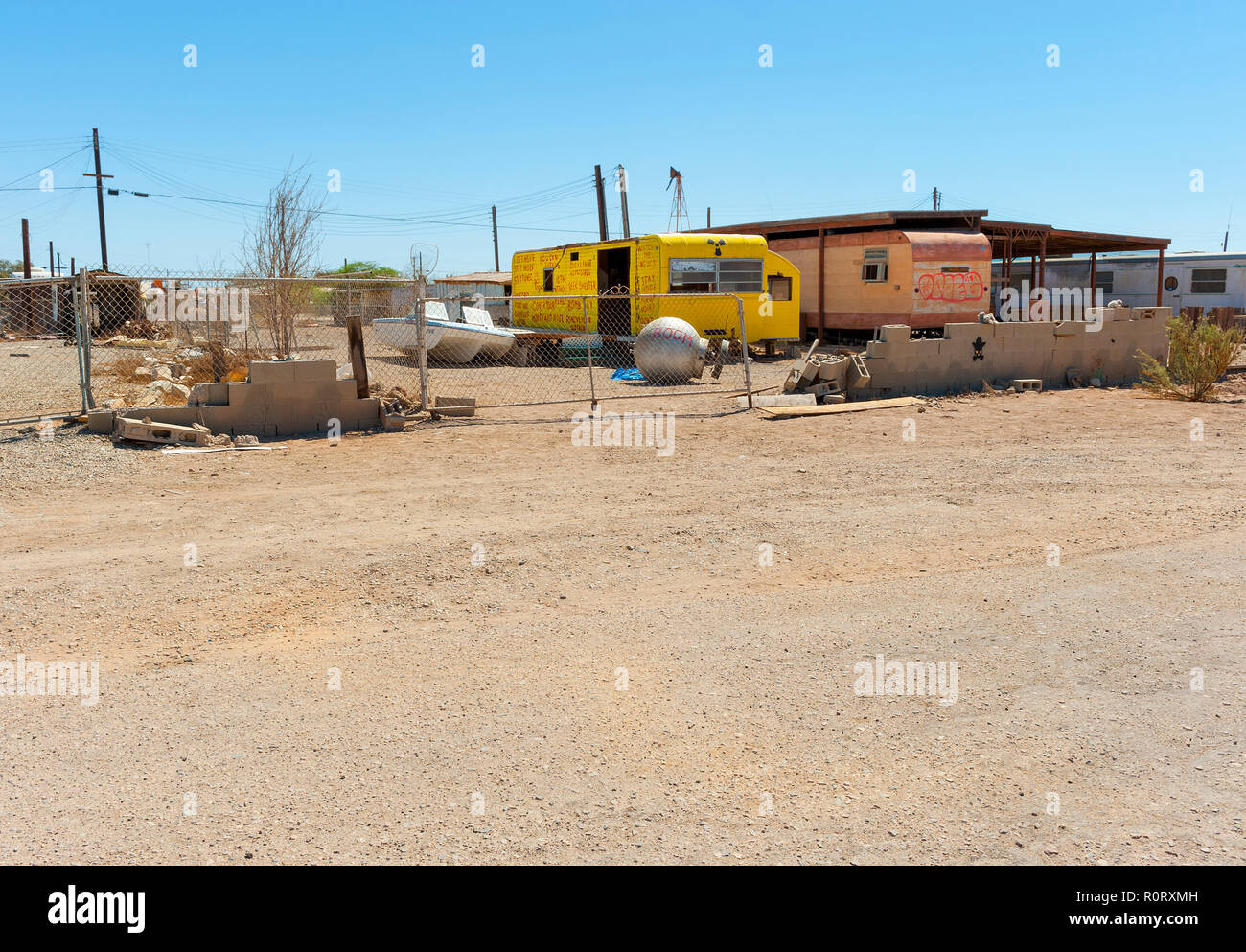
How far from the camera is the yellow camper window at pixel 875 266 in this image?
23188 millimetres

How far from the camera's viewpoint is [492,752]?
377cm

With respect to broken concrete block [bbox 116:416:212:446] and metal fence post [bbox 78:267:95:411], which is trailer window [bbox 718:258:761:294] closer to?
broken concrete block [bbox 116:416:212:446]

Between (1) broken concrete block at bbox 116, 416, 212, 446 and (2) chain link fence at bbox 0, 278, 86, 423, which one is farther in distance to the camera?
(2) chain link fence at bbox 0, 278, 86, 423

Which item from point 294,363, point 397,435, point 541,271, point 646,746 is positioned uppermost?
point 541,271

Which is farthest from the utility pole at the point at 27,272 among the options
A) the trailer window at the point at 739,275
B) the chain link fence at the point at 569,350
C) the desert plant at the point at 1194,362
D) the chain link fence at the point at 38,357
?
the desert plant at the point at 1194,362

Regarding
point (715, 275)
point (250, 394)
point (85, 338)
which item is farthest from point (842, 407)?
point (85, 338)

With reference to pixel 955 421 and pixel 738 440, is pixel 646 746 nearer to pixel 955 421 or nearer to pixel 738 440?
pixel 738 440

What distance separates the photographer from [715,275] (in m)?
21.2

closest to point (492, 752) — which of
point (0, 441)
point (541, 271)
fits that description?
point (0, 441)

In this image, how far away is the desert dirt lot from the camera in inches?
128

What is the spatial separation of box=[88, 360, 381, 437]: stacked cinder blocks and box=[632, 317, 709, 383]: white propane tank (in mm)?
6159

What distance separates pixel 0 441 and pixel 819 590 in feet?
28.8

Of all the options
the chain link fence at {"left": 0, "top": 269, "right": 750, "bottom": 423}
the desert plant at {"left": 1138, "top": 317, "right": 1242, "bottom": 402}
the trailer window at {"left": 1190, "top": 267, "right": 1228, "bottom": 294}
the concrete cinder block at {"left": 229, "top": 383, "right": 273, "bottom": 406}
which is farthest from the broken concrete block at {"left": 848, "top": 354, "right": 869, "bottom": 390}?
the trailer window at {"left": 1190, "top": 267, "right": 1228, "bottom": 294}

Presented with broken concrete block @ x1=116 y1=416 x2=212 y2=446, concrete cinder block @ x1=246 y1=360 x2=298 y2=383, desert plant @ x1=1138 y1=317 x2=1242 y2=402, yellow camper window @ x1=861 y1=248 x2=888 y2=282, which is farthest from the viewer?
yellow camper window @ x1=861 y1=248 x2=888 y2=282
